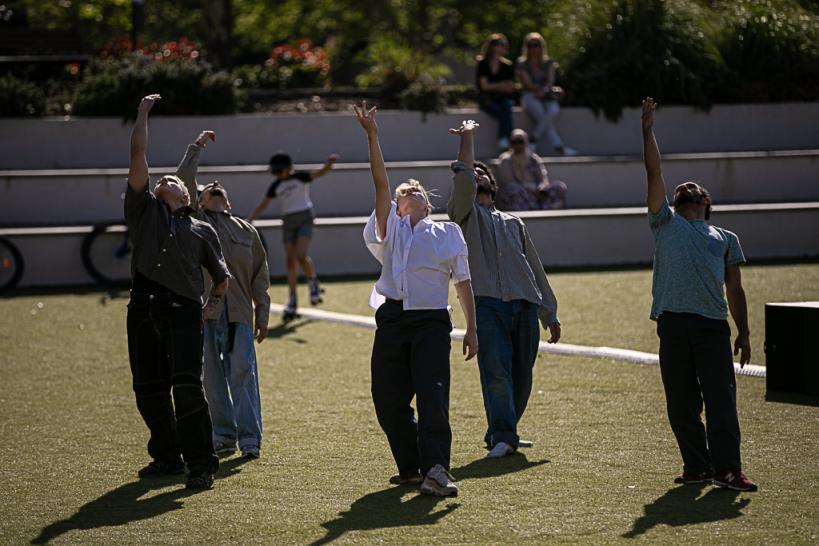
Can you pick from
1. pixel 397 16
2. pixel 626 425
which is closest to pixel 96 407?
pixel 626 425

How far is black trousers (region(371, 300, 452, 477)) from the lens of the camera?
7.46m

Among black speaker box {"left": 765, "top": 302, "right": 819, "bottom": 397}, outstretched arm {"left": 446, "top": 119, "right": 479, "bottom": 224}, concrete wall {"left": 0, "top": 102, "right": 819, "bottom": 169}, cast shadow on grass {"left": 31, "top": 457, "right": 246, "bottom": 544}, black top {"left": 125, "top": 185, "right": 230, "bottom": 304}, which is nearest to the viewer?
cast shadow on grass {"left": 31, "top": 457, "right": 246, "bottom": 544}

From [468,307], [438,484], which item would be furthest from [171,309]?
[438,484]

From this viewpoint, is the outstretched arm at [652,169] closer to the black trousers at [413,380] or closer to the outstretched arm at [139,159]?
the black trousers at [413,380]

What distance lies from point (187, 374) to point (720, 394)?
3.05 meters

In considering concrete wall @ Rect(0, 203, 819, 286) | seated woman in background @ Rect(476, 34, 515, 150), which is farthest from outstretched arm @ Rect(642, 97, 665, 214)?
seated woman in background @ Rect(476, 34, 515, 150)

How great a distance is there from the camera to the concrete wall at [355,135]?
2181cm

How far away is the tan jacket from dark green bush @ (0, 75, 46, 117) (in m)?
14.1

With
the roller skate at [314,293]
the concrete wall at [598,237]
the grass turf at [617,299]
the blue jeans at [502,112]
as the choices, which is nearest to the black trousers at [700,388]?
the grass turf at [617,299]

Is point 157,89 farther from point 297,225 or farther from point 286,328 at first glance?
point 286,328

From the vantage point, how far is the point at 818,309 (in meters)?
9.91

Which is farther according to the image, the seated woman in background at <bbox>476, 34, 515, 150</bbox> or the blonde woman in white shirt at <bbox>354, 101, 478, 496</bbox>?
the seated woman in background at <bbox>476, 34, 515, 150</bbox>

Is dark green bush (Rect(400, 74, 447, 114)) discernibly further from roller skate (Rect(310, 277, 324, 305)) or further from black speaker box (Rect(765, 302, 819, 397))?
black speaker box (Rect(765, 302, 819, 397))

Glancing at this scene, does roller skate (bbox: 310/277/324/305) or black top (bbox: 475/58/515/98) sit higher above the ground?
black top (bbox: 475/58/515/98)
